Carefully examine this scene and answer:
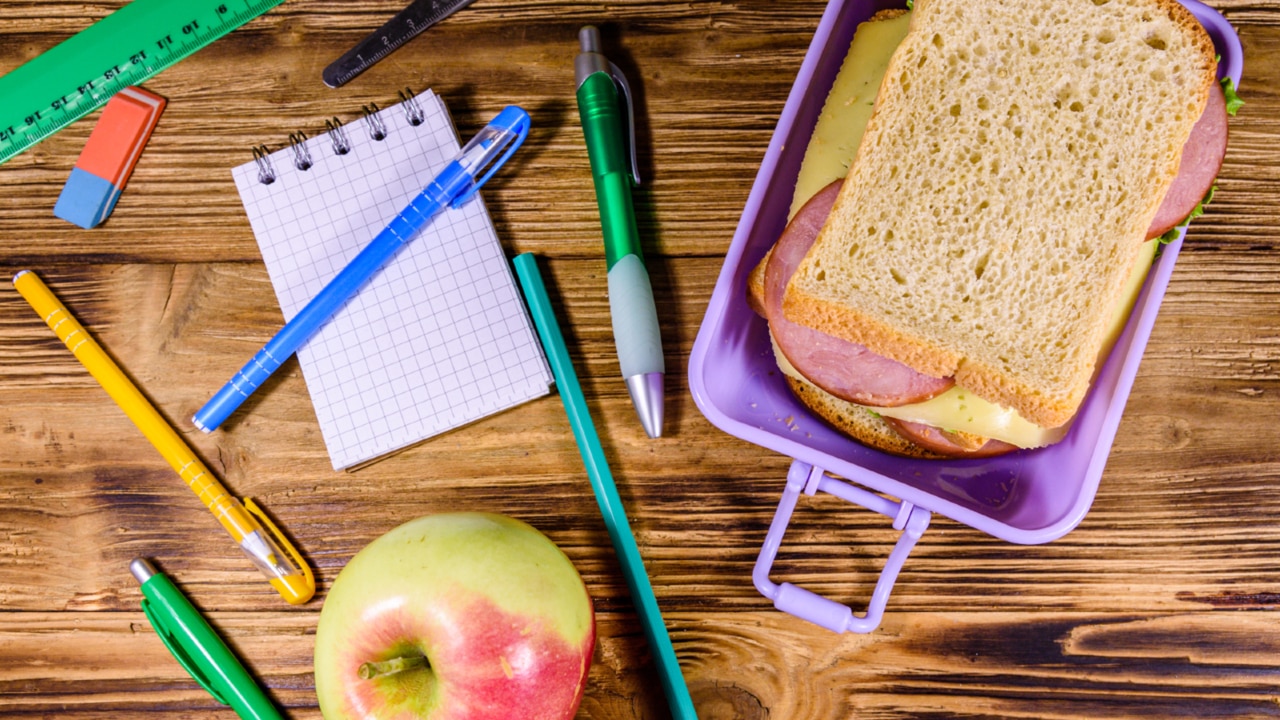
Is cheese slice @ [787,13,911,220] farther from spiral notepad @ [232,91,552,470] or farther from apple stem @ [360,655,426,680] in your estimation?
apple stem @ [360,655,426,680]

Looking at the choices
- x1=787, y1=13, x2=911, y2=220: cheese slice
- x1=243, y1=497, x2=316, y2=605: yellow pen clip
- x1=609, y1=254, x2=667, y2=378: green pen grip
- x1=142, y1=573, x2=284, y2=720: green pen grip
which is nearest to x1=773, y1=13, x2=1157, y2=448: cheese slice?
x1=787, y1=13, x2=911, y2=220: cheese slice

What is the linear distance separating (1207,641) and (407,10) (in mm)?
1106

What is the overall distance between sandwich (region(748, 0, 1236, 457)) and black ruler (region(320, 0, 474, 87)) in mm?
495

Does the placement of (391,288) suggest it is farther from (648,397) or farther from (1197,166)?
(1197,166)

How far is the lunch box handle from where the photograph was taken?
68 cm

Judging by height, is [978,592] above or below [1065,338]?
below

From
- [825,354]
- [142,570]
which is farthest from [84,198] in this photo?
[825,354]

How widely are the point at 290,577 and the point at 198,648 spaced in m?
0.13

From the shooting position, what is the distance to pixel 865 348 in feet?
2.26

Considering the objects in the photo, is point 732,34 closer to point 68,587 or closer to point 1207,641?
point 1207,641

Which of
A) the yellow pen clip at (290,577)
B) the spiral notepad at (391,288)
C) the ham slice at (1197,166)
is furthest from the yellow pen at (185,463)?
the ham slice at (1197,166)

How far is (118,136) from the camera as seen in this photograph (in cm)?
84

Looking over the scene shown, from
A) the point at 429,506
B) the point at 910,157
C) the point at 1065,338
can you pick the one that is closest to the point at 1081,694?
the point at 1065,338

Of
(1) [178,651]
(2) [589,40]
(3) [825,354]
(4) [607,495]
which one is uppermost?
(2) [589,40]
